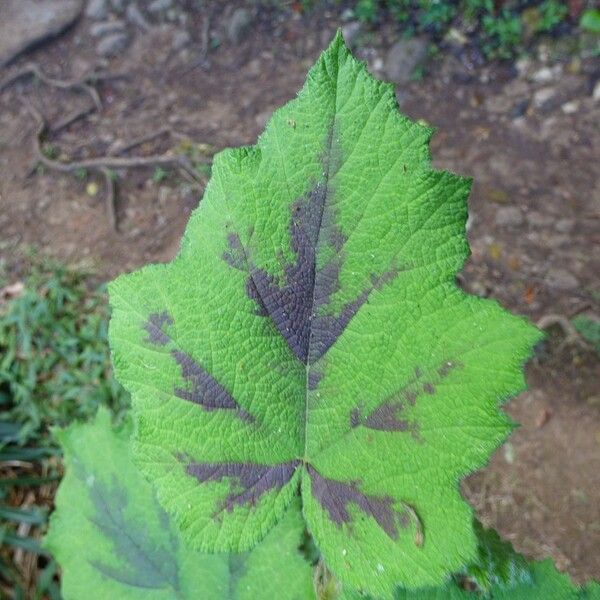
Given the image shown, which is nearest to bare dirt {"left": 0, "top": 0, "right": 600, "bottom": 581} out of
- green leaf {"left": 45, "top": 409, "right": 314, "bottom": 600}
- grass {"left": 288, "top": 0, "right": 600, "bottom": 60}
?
grass {"left": 288, "top": 0, "right": 600, "bottom": 60}

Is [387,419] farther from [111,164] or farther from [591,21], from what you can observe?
[591,21]

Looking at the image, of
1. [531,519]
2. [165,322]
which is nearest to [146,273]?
[165,322]

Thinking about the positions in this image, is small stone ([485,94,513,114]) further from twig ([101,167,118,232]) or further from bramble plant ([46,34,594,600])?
bramble plant ([46,34,594,600])

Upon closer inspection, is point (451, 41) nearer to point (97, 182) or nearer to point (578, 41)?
point (578, 41)

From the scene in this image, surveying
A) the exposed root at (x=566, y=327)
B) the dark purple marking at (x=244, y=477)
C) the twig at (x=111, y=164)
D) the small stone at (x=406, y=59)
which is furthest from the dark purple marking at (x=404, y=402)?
the small stone at (x=406, y=59)

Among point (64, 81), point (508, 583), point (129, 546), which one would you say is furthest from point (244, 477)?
point (64, 81)

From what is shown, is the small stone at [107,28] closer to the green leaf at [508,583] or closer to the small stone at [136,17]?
the small stone at [136,17]
